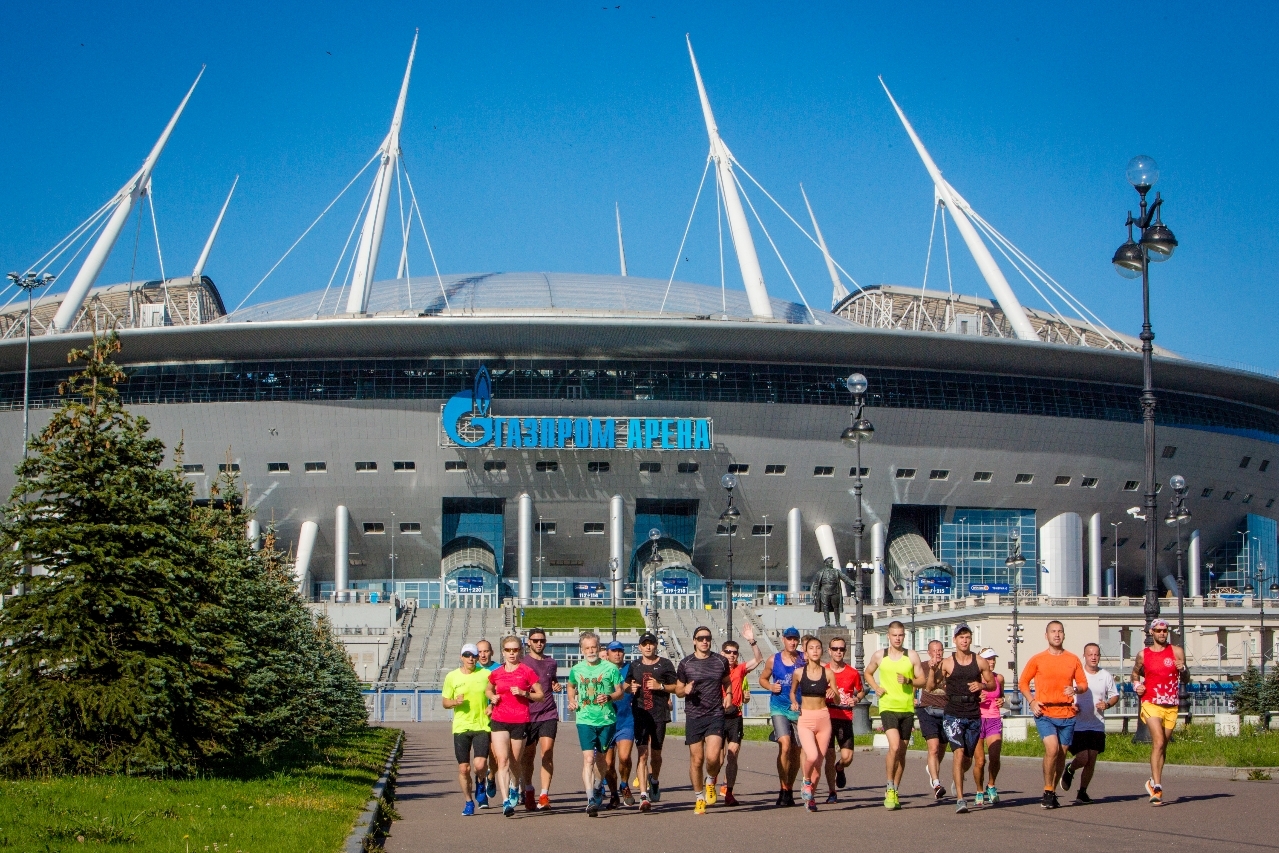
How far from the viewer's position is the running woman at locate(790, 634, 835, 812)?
55.1ft

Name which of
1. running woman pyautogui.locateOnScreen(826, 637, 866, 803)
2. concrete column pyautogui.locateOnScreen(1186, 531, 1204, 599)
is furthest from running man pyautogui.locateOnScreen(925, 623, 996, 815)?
concrete column pyautogui.locateOnScreen(1186, 531, 1204, 599)

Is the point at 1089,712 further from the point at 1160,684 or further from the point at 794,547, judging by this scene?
the point at 794,547

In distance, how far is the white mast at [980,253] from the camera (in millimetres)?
80250

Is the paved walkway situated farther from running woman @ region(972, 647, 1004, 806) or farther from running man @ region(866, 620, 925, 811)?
running man @ region(866, 620, 925, 811)

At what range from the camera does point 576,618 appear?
7469 centimetres

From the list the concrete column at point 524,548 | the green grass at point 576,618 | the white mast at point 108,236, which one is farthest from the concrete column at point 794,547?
the white mast at point 108,236

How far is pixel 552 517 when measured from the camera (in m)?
81.7

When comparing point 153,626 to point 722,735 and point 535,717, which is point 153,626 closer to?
point 535,717

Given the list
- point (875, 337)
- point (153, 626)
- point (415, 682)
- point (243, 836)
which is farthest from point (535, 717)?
point (875, 337)

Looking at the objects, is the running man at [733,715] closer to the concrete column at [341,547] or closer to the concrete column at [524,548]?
the concrete column at [524,548]

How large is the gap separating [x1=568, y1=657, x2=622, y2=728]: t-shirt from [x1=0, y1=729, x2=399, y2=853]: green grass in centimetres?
247

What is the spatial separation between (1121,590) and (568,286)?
1464 inches

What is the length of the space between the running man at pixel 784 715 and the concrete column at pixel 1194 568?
241ft

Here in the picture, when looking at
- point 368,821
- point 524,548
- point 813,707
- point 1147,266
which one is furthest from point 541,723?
point 524,548
